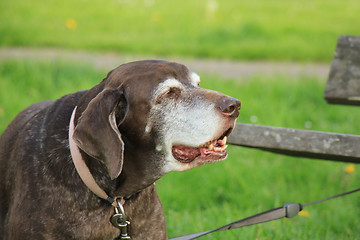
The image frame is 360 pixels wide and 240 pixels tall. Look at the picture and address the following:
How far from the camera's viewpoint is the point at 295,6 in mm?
12164

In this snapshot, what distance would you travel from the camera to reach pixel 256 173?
4961 mm

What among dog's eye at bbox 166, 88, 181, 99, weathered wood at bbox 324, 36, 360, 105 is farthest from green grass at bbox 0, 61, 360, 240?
dog's eye at bbox 166, 88, 181, 99

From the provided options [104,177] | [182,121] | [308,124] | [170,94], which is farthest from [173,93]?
[308,124]

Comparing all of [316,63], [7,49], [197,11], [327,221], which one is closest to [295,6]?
[197,11]

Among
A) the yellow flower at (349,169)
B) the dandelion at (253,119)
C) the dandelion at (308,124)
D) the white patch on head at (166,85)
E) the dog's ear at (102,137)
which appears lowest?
the yellow flower at (349,169)

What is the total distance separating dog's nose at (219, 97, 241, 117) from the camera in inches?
105

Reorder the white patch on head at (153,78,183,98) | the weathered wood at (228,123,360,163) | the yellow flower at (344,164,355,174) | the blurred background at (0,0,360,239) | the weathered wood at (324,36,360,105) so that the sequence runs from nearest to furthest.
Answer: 1. the white patch on head at (153,78,183,98)
2. the weathered wood at (228,123,360,163)
3. the weathered wood at (324,36,360,105)
4. the blurred background at (0,0,360,239)
5. the yellow flower at (344,164,355,174)

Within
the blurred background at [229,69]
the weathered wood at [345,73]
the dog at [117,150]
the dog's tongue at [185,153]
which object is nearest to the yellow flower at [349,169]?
the blurred background at [229,69]

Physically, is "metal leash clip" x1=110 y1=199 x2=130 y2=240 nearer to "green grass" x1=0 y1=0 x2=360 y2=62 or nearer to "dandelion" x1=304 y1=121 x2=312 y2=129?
"dandelion" x1=304 y1=121 x2=312 y2=129

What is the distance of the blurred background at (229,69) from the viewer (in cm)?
455

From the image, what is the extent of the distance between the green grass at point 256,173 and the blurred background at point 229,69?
0.04 ft

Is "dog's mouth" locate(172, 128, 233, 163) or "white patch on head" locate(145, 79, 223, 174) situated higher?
"white patch on head" locate(145, 79, 223, 174)

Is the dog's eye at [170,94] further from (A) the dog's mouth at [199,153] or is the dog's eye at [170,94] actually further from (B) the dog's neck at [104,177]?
(B) the dog's neck at [104,177]

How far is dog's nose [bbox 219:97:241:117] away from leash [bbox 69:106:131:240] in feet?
2.48
